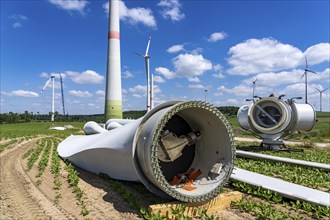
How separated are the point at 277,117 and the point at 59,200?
11.5 m

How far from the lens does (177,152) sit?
5156mm

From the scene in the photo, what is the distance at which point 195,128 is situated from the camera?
581cm

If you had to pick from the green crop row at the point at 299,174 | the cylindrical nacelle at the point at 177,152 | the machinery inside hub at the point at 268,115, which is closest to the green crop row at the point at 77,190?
the cylindrical nacelle at the point at 177,152

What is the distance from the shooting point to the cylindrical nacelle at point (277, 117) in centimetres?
1323

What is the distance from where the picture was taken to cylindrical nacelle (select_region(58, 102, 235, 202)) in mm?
4387

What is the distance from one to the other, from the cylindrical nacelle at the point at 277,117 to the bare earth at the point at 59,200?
9.47m

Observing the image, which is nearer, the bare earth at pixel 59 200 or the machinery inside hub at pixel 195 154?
the bare earth at pixel 59 200

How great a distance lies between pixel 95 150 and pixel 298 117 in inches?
410

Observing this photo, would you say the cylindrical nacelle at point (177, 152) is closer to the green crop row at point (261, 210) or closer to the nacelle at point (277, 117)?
the green crop row at point (261, 210)

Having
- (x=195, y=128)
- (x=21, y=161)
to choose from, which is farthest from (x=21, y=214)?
(x=21, y=161)

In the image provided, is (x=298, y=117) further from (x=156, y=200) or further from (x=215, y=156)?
(x=156, y=200)

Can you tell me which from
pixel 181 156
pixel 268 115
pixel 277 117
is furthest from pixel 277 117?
pixel 181 156

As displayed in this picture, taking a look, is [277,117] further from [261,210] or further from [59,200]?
[59,200]

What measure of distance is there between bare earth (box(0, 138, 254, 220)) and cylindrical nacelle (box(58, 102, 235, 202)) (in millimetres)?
534
